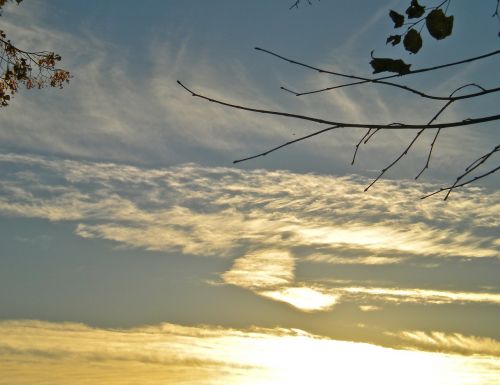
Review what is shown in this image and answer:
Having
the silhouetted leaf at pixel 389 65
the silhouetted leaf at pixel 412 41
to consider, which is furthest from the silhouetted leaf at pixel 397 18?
the silhouetted leaf at pixel 389 65

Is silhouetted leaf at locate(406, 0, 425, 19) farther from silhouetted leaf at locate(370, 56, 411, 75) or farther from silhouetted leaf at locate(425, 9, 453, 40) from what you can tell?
silhouetted leaf at locate(370, 56, 411, 75)

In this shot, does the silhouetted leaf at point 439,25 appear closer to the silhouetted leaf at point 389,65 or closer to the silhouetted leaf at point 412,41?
the silhouetted leaf at point 412,41

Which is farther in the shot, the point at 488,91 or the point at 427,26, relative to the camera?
the point at 427,26

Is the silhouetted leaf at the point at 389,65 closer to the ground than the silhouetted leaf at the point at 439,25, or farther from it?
closer to the ground

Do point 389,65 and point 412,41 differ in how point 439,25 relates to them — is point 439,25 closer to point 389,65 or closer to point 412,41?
point 412,41

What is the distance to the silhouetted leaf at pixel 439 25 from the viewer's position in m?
3.31

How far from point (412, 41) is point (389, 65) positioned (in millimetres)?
394

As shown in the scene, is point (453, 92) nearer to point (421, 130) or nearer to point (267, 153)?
point (421, 130)

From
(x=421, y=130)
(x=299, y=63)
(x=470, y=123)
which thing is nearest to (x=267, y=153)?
(x=299, y=63)

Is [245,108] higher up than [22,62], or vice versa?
[22,62]

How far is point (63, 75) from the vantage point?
57.0ft

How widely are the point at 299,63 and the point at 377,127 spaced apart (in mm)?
466

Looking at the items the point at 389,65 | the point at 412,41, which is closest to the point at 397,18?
the point at 412,41

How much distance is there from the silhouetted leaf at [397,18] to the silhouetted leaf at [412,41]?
0.29 feet
